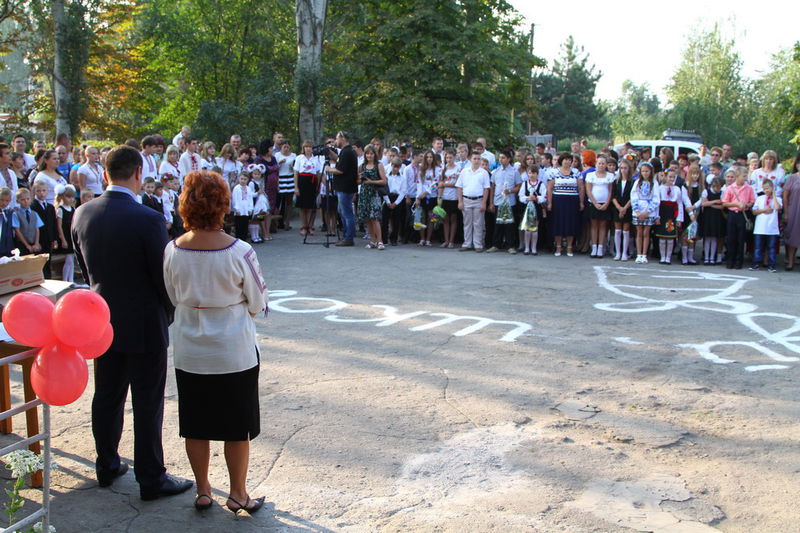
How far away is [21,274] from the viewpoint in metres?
4.61

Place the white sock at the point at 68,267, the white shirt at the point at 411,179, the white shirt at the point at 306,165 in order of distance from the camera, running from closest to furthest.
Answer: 1. the white sock at the point at 68,267
2. the white shirt at the point at 411,179
3. the white shirt at the point at 306,165

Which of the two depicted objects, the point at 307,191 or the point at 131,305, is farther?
the point at 307,191

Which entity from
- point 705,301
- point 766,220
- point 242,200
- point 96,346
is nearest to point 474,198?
point 242,200

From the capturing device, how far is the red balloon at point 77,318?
3393 millimetres

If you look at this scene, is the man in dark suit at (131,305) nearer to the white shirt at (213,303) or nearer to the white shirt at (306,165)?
the white shirt at (213,303)

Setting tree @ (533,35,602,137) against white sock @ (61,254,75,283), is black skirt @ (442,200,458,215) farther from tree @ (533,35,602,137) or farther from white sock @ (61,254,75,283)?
tree @ (533,35,602,137)

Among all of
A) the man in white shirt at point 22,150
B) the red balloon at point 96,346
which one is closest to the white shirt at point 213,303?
the red balloon at point 96,346

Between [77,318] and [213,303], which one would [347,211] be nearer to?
[213,303]

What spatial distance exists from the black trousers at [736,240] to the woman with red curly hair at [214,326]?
1067 centimetres

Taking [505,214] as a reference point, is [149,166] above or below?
above

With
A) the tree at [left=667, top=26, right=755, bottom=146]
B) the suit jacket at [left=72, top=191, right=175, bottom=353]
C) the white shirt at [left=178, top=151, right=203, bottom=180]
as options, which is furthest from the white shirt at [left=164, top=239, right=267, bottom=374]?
the tree at [left=667, top=26, right=755, bottom=146]

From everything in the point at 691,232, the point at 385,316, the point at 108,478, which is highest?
the point at 691,232

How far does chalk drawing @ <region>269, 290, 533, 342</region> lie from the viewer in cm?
816

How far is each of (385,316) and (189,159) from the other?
667cm
